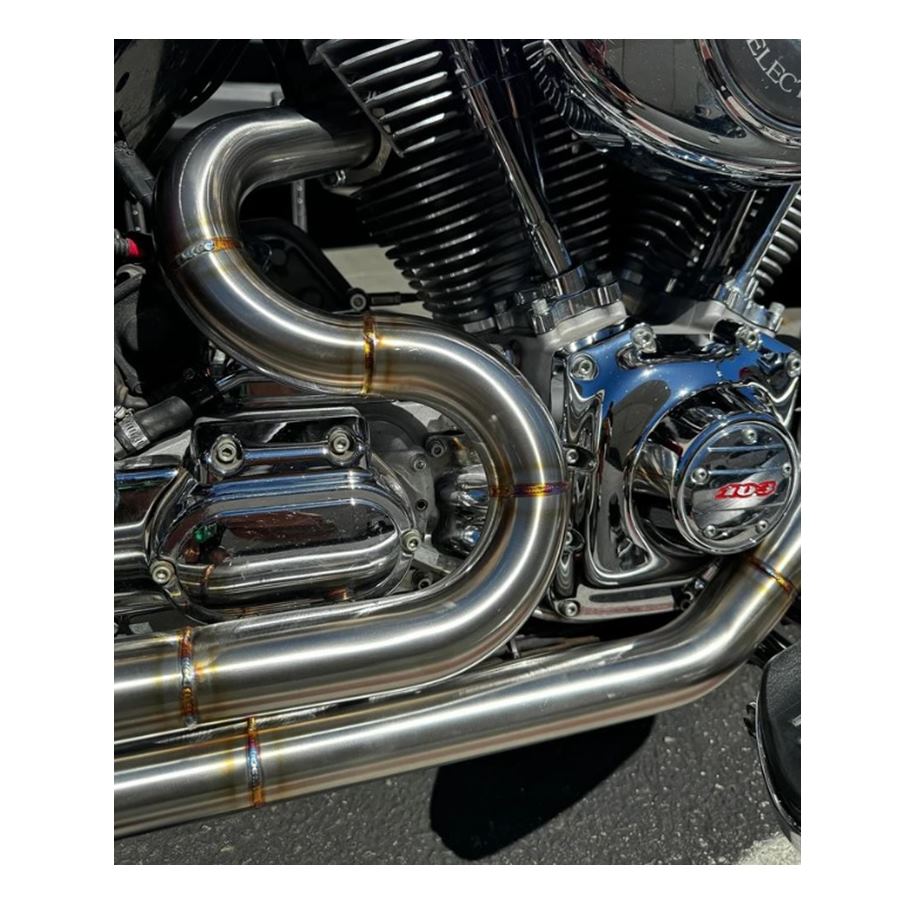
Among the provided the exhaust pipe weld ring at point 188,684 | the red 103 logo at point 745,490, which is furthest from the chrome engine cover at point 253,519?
the red 103 logo at point 745,490

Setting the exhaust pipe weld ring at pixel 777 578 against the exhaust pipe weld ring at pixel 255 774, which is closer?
the exhaust pipe weld ring at pixel 255 774

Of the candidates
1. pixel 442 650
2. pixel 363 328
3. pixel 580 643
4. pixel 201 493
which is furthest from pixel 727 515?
pixel 201 493

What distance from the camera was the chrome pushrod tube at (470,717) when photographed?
0.88 metres

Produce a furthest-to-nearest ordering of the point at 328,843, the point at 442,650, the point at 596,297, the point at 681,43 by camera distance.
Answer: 1. the point at 328,843
2. the point at 596,297
3. the point at 442,650
4. the point at 681,43

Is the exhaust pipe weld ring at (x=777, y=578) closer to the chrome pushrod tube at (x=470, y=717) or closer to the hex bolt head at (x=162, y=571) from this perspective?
the chrome pushrod tube at (x=470, y=717)

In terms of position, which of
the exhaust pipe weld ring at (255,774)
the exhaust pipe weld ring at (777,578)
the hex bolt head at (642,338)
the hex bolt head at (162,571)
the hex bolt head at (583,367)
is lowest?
the exhaust pipe weld ring at (255,774)

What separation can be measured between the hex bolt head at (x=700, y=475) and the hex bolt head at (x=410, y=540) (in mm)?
305

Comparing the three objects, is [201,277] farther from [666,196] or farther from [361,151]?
[666,196]

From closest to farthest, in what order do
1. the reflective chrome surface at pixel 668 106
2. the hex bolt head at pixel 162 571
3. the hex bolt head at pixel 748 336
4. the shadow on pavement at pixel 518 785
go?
the reflective chrome surface at pixel 668 106 → the hex bolt head at pixel 162 571 → the hex bolt head at pixel 748 336 → the shadow on pavement at pixel 518 785

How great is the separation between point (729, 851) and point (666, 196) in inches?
32.5

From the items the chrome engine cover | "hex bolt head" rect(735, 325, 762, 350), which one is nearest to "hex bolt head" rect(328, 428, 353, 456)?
the chrome engine cover

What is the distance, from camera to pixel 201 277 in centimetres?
81

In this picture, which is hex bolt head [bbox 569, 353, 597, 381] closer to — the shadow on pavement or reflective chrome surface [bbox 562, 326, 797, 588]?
reflective chrome surface [bbox 562, 326, 797, 588]

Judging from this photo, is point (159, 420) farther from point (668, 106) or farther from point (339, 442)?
point (668, 106)
